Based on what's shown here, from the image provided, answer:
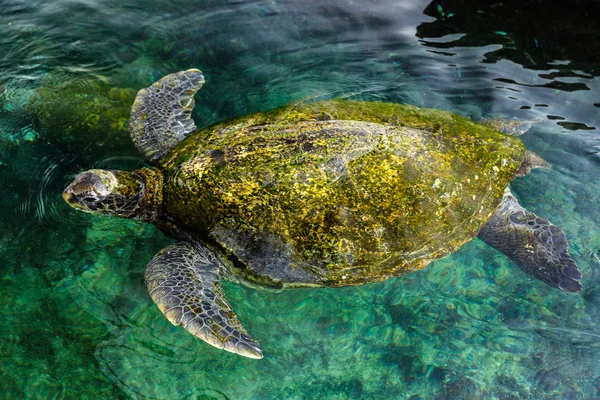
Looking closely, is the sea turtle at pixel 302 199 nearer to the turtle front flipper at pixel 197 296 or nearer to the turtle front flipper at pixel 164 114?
the turtle front flipper at pixel 197 296

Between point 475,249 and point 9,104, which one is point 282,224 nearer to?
point 475,249

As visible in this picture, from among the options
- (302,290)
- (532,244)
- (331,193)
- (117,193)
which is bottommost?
(302,290)

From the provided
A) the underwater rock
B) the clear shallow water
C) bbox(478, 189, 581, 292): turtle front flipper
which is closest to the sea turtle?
bbox(478, 189, 581, 292): turtle front flipper

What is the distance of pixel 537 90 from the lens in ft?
19.0

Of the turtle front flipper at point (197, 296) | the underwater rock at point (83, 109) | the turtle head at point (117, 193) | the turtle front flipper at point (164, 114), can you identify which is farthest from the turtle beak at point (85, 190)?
the underwater rock at point (83, 109)

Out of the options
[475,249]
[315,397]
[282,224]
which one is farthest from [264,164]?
[475,249]

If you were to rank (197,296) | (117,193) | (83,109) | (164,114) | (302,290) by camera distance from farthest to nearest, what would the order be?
(83,109) < (164,114) < (302,290) < (117,193) < (197,296)

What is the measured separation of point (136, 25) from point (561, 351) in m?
6.07

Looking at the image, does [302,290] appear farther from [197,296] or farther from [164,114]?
[164,114]

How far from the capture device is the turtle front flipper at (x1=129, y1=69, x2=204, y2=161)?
4816mm

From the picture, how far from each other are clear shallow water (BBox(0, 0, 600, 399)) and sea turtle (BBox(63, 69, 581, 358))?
2.38 feet

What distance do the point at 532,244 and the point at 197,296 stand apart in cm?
311

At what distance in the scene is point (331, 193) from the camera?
3619mm

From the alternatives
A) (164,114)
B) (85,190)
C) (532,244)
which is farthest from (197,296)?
(532,244)
